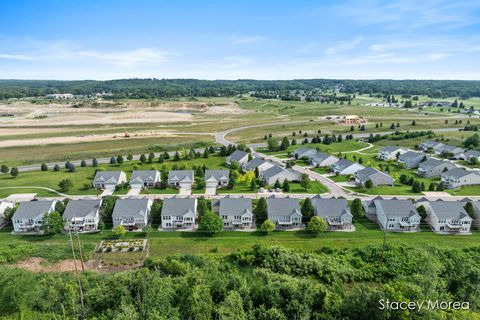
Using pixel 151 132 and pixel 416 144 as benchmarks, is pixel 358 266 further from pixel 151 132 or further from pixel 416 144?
pixel 151 132

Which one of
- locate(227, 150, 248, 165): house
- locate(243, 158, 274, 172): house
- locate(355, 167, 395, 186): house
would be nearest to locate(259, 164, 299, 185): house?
locate(243, 158, 274, 172): house

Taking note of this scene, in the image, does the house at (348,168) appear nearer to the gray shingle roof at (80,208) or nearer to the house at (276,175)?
the house at (276,175)

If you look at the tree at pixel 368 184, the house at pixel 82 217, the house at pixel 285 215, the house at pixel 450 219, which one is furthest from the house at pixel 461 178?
the house at pixel 82 217

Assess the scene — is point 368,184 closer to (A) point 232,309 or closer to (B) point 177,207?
(B) point 177,207

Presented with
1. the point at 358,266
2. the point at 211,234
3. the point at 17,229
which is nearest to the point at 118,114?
the point at 17,229

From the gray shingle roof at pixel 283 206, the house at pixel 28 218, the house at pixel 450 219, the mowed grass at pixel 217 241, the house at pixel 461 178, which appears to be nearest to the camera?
the mowed grass at pixel 217 241

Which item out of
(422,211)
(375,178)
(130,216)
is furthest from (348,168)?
(130,216)

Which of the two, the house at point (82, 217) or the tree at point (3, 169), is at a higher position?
the tree at point (3, 169)
